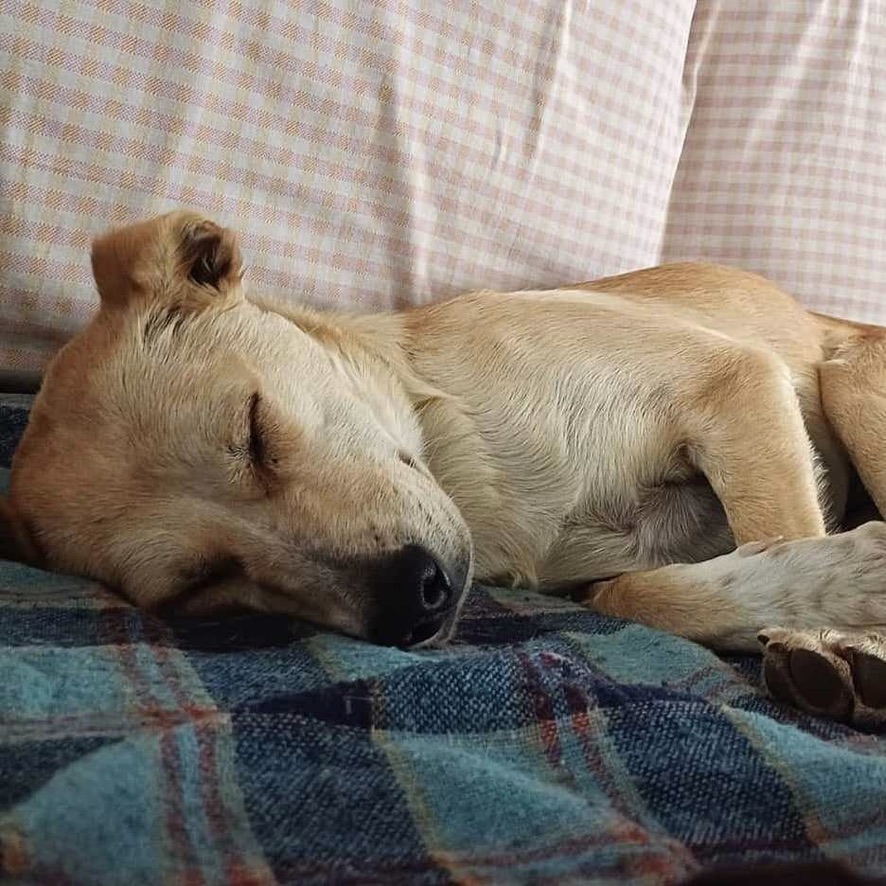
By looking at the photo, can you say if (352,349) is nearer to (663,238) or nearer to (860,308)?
(663,238)

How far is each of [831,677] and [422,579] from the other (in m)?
0.57

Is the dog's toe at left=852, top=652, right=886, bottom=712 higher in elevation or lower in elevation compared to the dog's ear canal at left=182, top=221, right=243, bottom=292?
lower

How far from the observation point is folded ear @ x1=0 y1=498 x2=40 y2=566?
168cm

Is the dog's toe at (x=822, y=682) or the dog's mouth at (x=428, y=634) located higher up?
the dog's toe at (x=822, y=682)

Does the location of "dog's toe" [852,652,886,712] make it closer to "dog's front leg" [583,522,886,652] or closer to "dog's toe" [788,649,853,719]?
"dog's toe" [788,649,853,719]

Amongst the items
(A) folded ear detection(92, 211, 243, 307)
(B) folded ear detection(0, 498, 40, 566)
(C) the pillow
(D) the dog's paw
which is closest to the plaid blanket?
(D) the dog's paw

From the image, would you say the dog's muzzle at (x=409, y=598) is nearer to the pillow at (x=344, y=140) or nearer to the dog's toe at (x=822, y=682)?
the dog's toe at (x=822, y=682)

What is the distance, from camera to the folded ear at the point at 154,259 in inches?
70.1

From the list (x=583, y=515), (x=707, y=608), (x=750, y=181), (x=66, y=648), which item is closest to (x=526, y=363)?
(x=583, y=515)

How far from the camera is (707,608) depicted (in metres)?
1.60

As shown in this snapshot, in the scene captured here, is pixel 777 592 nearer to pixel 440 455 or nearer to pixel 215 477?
pixel 440 455

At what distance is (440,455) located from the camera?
1.91 meters

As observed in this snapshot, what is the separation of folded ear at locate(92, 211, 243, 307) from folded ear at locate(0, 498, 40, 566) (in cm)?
40

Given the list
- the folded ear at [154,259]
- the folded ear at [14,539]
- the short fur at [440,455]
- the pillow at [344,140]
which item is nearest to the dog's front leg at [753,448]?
the short fur at [440,455]
